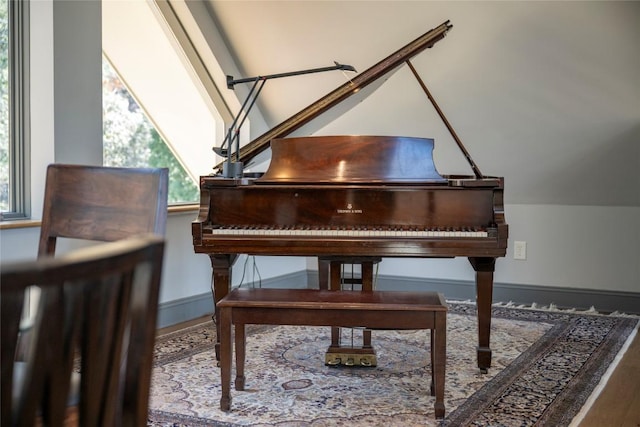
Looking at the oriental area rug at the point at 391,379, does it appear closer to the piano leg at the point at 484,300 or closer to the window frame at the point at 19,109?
the piano leg at the point at 484,300

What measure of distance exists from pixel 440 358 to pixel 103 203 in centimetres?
135

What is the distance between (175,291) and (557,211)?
2640 millimetres

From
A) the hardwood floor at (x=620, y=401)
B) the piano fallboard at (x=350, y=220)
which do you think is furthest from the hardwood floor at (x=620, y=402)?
the piano fallboard at (x=350, y=220)

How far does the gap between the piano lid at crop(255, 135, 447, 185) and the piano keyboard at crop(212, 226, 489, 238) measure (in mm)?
257

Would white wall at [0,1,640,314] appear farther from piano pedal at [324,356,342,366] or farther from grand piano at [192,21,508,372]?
piano pedal at [324,356,342,366]

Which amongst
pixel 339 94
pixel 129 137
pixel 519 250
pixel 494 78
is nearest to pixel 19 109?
pixel 339 94

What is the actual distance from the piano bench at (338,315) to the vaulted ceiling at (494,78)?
1.77 m

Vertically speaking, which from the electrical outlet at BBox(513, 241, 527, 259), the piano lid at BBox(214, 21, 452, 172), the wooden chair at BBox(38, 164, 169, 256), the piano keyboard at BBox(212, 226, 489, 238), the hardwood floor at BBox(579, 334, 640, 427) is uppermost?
the piano lid at BBox(214, 21, 452, 172)

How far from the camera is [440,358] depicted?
8.13 ft

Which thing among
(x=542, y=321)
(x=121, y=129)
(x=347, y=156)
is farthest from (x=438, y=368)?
(x=121, y=129)

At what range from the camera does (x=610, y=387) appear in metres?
2.87

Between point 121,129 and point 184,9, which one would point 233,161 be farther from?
point 121,129

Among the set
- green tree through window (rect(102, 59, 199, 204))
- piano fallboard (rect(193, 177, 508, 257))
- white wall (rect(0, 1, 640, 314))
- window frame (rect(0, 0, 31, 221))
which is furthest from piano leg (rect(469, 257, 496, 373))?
green tree through window (rect(102, 59, 199, 204))

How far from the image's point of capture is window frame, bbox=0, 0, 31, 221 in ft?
10.4
